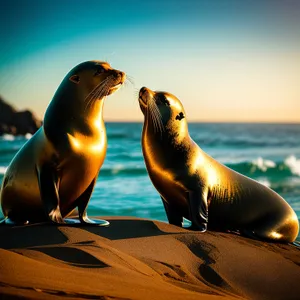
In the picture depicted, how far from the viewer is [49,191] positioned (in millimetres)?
5215

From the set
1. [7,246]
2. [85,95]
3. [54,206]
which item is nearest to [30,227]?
[54,206]

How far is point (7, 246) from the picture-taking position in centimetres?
443

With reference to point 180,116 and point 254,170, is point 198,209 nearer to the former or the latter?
point 180,116

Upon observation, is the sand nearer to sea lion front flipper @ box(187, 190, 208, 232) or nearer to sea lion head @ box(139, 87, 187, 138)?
sea lion front flipper @ box(187, 190, 208, 232)

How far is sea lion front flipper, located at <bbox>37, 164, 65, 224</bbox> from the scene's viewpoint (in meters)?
5.20

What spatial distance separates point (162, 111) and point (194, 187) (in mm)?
840

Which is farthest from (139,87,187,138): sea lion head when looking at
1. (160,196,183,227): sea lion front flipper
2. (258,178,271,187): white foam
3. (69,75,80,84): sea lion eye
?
(258,178,271,187): white foam

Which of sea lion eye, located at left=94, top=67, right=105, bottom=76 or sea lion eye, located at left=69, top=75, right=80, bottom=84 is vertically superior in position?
sea lion eye, located at left=94, top=67, right=105, bottom=76

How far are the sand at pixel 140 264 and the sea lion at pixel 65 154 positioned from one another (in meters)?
0.36

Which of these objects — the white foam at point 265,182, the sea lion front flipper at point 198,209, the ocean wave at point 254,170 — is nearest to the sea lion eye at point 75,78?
the sea lion front flipper at point 198,209

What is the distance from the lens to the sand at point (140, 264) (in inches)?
118

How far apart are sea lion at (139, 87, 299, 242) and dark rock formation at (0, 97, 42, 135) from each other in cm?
4249

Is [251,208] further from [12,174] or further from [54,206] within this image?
[12,174]

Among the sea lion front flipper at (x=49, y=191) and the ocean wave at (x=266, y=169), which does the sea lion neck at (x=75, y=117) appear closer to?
the sea lion front flipper at (x=49, y=191)
